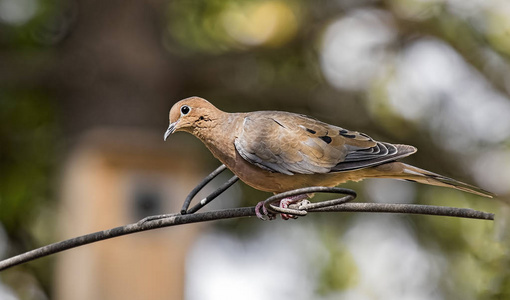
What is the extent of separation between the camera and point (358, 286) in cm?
686

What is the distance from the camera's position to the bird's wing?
288cm

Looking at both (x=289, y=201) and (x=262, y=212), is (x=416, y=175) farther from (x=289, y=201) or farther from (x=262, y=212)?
(x=262, y=212)

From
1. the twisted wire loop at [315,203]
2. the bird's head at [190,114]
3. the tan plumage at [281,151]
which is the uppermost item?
the bird's head at [190,114]

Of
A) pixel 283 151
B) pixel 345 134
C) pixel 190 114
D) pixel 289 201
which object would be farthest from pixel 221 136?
pixel 345 134

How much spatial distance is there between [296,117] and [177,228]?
4.34m

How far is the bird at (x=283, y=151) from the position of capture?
9.39ft

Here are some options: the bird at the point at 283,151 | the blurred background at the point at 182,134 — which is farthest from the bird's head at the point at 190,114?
the blurred background at the point at 182,134

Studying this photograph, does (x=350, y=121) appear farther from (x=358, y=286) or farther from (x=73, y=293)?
(x=73, y=293)

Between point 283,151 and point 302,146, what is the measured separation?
82 mm

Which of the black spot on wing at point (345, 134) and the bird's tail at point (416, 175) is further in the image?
the black spot on wing at point (345, 134)

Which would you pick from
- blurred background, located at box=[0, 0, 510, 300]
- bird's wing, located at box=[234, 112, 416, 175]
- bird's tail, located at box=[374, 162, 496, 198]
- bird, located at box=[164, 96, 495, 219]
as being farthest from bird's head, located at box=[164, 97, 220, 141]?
blurred background, located at box=[0, 0, 510, 300]

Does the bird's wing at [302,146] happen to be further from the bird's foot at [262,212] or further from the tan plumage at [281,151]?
the bird's foot at [262,212]

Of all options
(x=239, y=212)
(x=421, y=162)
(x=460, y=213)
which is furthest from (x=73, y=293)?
(x=460, y=213)

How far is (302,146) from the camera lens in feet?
9.87
